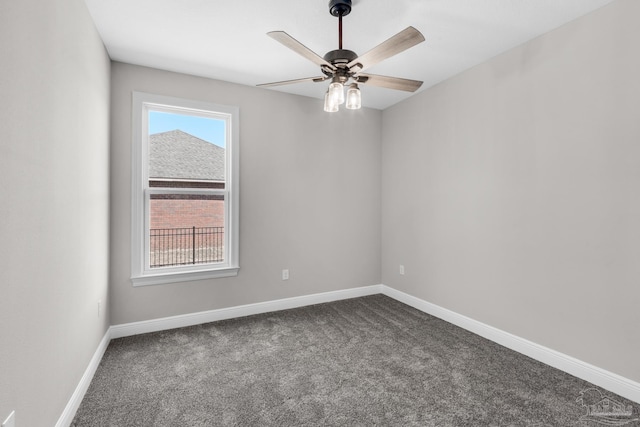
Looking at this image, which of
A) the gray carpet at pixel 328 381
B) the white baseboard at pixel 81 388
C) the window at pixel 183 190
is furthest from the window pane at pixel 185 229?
the white baseboard at pixel 81 388

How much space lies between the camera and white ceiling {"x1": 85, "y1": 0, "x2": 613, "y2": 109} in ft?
6.89

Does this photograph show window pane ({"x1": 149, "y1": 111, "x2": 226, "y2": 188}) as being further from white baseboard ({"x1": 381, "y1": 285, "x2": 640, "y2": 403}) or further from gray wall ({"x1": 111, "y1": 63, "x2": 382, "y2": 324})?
white baseboard ({"x1": 381, "y1": 285, "x2": 640, "y2": 403})

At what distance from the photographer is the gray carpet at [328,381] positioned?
1812 millimetres

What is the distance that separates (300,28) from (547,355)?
3.14 meters

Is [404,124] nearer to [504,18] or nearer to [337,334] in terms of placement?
[504,18]

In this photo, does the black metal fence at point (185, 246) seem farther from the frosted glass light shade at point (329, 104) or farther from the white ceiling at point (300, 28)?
the frosted glass light shade at point (329, 104)

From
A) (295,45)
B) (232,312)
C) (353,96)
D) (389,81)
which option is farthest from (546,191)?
(232,312)

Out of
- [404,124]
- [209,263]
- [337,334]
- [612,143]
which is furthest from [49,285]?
[404,124]

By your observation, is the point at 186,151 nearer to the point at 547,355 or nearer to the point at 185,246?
the point at 185,246

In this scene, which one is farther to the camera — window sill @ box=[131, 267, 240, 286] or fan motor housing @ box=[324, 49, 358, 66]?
window sill @ box=[131, 267, 240, 286]

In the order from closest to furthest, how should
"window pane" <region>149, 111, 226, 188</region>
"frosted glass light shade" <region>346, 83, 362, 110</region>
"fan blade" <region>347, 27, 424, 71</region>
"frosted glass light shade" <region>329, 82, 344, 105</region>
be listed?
1. "fan blade" <region>347, 27, 424, 71</region>
2. "frosted glass light shade" <region>329, 82, 344, 105</region>
3. "frosted glass light shade" <region>346, 83, 362, 110</region>
4. "window pane" <region>149, 111, 226, 188</region>

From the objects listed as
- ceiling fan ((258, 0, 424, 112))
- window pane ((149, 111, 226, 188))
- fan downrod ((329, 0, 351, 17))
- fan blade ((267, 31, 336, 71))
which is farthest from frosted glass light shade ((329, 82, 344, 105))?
window pane ((149, 111, 226, 188))

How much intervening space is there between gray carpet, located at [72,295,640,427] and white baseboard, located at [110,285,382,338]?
11cm

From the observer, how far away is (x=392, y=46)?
67.6 inches
